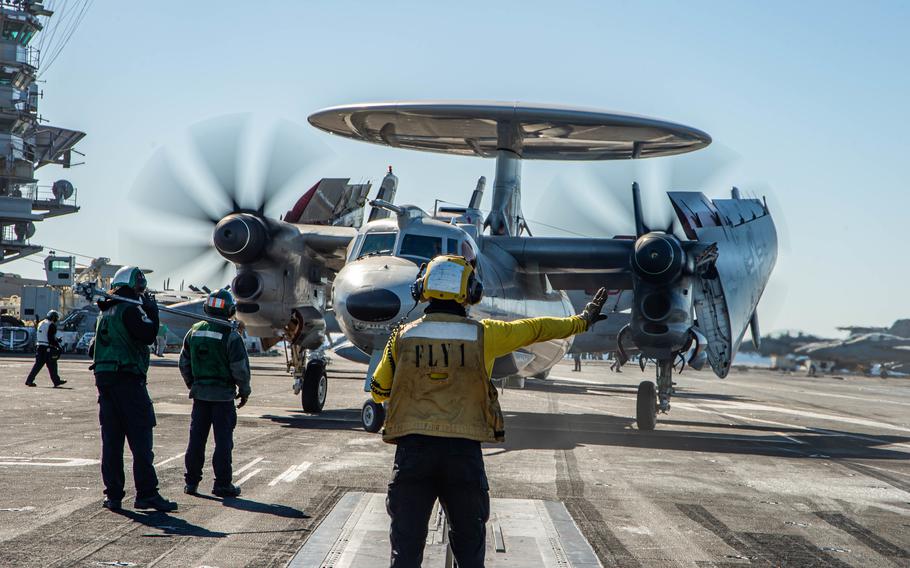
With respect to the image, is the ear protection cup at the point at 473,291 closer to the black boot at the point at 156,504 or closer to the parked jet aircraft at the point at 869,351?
the black boot at the point at 156,504

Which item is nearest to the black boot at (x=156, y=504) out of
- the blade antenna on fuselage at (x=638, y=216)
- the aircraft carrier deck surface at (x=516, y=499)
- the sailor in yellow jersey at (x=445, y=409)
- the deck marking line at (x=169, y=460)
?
the aircraft carrier deck surface at (x=516, y=499)

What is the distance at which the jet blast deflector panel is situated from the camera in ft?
74.2

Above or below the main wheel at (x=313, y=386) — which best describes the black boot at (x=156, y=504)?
below

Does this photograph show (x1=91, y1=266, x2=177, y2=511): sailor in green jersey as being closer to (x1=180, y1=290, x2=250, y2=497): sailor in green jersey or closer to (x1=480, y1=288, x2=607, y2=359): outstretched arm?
(x1=180, y1=290, x2=250, y2=497): sailor in green jersey

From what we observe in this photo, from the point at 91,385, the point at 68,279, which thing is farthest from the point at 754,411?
the point at 68,279

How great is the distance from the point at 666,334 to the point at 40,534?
568 inches

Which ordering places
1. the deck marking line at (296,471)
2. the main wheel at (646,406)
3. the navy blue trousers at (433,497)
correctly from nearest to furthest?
the navy blue trousers at (433,497) → the deck marking line at (296,471) → the main wheel at (646,406)

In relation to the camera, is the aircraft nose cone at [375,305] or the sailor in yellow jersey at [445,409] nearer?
the sailor in yellow jersey at [445,409]

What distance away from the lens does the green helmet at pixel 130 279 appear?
31.1 feet

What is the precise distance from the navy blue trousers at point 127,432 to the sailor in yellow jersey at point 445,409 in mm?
4269

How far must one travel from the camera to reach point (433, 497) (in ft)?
17.7

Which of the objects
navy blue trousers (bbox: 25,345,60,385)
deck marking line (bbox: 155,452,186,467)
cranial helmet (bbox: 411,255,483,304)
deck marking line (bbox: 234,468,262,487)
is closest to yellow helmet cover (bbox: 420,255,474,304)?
cranial helmet (bbox: 411,255,483,304)

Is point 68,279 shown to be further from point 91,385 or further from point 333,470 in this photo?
point 333,470

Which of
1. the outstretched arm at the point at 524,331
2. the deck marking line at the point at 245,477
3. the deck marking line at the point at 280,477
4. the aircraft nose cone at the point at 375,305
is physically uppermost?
the aircraft nose cone at the point at 375,305
